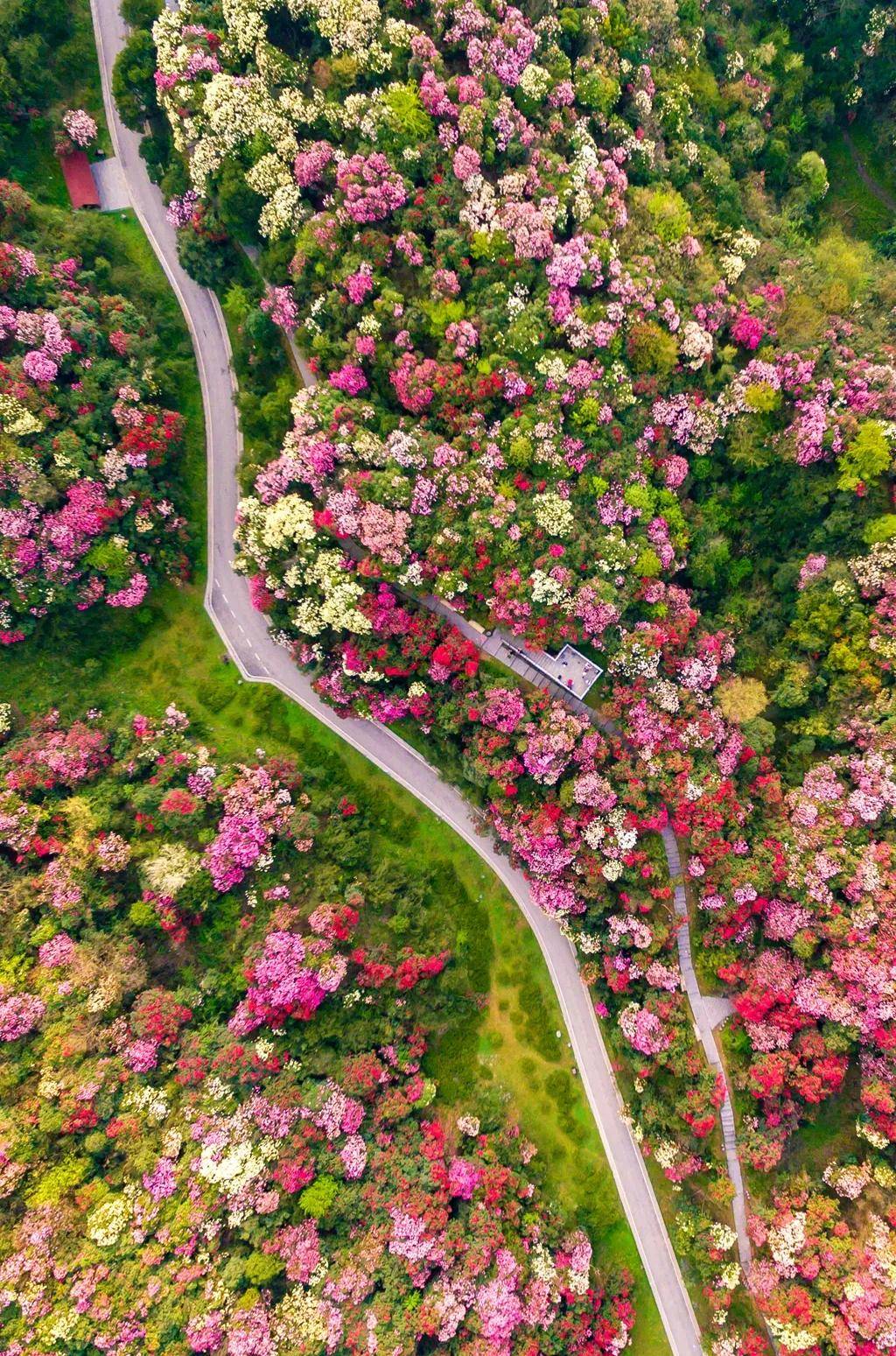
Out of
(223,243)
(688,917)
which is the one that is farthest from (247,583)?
(688,917)

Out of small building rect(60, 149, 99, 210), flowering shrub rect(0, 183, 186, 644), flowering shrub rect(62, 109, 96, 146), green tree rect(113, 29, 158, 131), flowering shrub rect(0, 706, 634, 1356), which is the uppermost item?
green tree rect(113, 29, 158, 131)

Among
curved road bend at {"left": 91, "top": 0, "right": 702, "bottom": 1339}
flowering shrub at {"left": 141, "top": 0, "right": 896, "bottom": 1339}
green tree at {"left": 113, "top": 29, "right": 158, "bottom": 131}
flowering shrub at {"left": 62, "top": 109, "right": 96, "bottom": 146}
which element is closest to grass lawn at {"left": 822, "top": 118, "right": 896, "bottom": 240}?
flowering shrub at {"left": 141, "top": 0, "right": 896, "bottom": 1339}

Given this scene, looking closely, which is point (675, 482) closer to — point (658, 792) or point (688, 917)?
point (658, 792)

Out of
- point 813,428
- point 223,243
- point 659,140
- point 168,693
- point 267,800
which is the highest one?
point 659,140

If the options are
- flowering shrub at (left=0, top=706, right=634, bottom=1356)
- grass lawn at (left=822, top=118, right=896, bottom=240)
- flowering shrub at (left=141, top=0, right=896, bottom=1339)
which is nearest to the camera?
flowering shrub at (left=0, top=706, right=634, bottom=1356)

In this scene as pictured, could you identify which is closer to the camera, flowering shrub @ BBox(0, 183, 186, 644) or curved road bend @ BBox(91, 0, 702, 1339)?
flowering shrub @ BBox(0, 183, 186, 644)

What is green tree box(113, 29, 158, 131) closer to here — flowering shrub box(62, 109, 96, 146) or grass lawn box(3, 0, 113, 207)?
flowering shrub box(62, 109, 96, 146)

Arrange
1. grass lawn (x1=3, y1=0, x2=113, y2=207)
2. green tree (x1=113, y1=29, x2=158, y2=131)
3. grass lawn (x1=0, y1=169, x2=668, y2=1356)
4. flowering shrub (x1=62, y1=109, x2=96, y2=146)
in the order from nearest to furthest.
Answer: green tree (x1=113, y1=29, x2=158, y2=131)
flowering shrub (x1=62, y1=109, x2=96, y2=146)
grass lawn (x1=3, y1=0, x2=113, y2=207)
grass lawn (x1=0, y1=169, x2=668, y2=1356)

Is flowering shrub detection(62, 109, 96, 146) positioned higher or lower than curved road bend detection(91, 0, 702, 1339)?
higher
